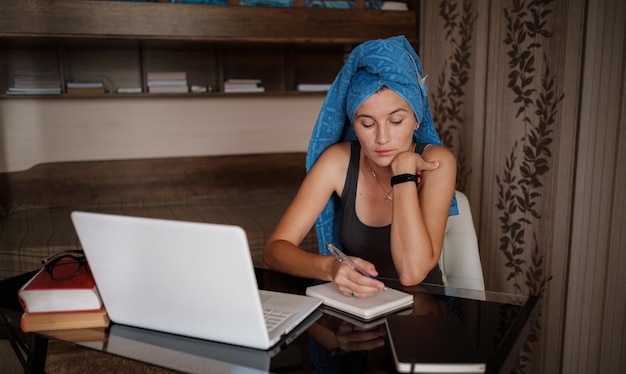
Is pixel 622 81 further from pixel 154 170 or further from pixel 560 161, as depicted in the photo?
pixel 154 170

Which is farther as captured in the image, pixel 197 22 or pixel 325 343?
pixel 197 22

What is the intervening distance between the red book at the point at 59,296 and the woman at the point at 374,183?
467 millimetres

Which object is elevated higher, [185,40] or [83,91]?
[185,40]

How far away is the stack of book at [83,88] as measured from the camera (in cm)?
315

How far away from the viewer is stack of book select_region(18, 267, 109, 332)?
1030 mm

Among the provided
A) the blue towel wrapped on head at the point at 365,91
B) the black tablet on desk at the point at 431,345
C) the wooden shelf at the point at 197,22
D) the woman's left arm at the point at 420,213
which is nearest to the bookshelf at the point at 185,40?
the wooden shelf at the point at 197,22

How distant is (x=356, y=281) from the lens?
3.58ft

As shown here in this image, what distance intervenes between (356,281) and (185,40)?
2.29m

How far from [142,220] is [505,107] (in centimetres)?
184

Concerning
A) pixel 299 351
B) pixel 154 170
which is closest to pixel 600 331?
pixel 299 351

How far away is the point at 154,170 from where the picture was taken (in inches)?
133

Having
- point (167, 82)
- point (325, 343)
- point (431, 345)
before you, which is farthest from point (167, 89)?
point (431, 345)

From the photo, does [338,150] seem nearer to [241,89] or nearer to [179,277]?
[179,277]

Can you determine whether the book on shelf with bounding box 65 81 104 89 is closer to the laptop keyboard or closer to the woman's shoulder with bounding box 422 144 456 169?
the woman's shoulder with bounding box 422 144 456 169
